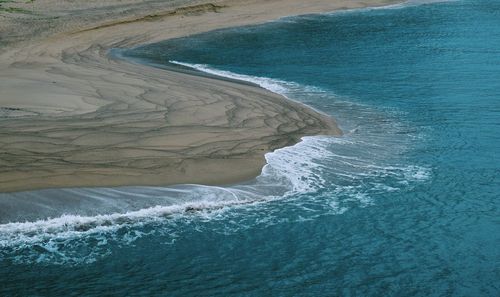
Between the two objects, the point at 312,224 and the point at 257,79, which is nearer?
the point at 312,224

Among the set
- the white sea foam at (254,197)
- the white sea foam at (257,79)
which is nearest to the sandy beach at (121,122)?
the white sea foam at (254,197)

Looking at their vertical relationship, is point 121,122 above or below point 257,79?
Answer: above

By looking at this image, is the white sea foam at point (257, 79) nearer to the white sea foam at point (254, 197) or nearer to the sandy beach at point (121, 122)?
the sandy beach at point (121, 122)

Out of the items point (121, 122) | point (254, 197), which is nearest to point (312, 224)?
point (254, 197)

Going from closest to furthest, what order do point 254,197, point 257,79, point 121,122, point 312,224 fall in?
point 312,224
point 254,197
point 121,122
point 257,79

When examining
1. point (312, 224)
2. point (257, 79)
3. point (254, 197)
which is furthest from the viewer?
point (257, 79)

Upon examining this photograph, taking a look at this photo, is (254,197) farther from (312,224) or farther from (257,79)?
(257,79)

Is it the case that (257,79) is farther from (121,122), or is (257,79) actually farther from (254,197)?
(254,197)

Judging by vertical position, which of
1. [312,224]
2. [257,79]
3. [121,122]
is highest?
[121,122]

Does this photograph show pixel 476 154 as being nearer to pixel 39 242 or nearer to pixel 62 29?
pixel 39 242
